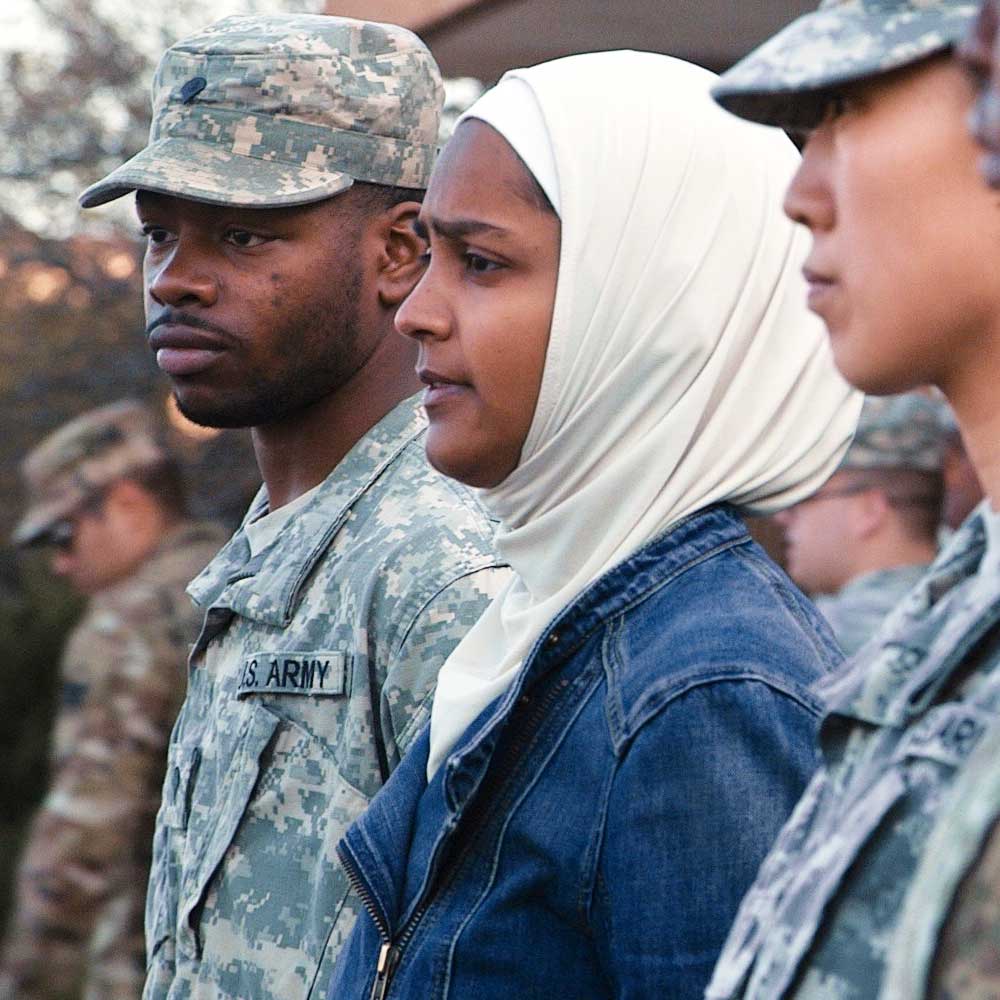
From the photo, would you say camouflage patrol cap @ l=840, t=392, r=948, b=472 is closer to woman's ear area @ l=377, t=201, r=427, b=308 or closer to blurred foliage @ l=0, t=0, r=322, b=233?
woman's ear area @ l=377, t=201, r=427, b=308

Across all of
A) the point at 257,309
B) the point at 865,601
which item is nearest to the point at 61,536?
the point at 865,601

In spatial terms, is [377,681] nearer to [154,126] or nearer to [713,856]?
[713,856]

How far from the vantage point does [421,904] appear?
6.79ft

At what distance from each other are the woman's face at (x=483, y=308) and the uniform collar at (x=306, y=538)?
590 millimetres

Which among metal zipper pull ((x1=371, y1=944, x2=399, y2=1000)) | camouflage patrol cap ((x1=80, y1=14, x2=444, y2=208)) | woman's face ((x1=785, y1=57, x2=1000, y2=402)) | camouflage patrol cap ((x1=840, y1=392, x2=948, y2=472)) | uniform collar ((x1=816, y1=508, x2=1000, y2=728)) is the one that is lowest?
camouflage patrol cap ((x1=840, y1=392, x2=948, y2=472))

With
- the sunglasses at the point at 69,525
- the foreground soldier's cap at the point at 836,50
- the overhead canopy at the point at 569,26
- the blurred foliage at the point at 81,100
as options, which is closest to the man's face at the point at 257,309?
the foreground soldier's cap at the point at 836,50

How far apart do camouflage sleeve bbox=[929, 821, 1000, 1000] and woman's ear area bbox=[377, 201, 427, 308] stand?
1.88 meters

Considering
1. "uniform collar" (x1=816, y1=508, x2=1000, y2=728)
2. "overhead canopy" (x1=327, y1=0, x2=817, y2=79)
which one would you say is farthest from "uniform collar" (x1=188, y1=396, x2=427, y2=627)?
"overhead canopy" (x1=327, y1=0, x2=817, y2=79)

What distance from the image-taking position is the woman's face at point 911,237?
55.6 inches

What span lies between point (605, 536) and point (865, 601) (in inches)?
91.9

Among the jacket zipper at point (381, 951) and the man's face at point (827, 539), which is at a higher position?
the jacket zipper at point (381, 951)

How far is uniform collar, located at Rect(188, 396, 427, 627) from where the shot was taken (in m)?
2.79

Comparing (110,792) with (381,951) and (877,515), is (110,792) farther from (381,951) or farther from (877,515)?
(381,951)

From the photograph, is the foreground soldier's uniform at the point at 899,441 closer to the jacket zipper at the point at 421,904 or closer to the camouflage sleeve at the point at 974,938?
the jacket zipper at the point at 421,904
